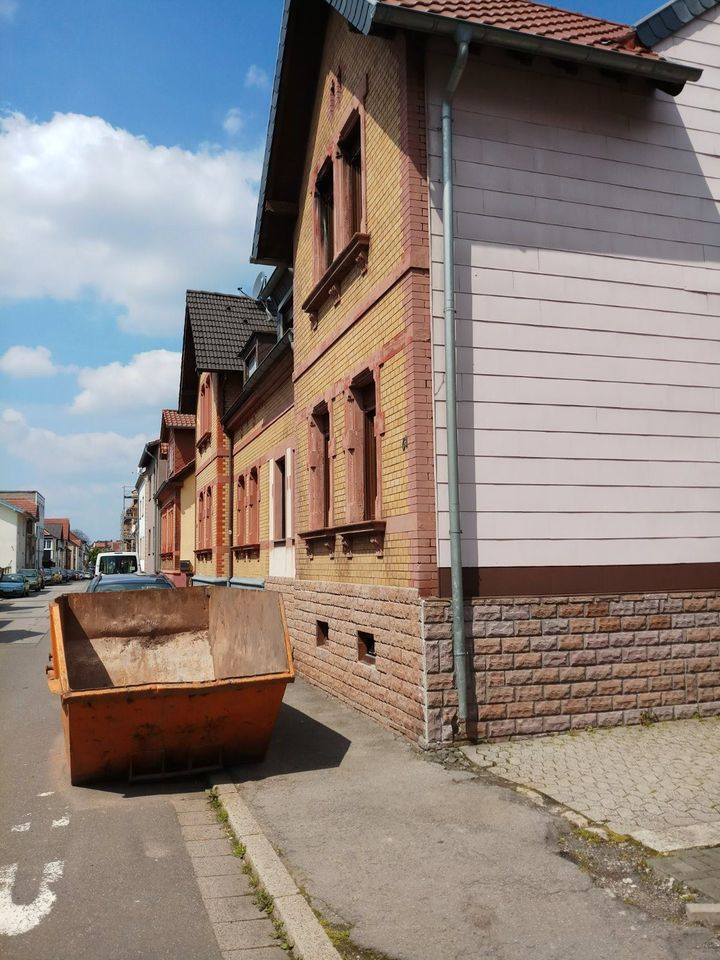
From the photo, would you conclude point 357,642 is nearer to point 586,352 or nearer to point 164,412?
point 586,352

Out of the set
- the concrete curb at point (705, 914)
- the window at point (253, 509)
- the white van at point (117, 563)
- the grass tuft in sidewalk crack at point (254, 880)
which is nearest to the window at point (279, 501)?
the window at point (253, 509)

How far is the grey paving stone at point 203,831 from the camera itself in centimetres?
591

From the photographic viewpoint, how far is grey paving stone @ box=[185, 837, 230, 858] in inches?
219

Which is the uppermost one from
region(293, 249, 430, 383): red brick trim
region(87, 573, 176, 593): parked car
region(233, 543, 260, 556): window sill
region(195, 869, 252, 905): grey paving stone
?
region(293, 249, 430, 383): red brick trim

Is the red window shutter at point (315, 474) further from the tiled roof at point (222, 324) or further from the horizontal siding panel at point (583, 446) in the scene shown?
the tiled roof at point (222, 324)

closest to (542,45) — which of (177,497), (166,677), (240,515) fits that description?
(166,677)

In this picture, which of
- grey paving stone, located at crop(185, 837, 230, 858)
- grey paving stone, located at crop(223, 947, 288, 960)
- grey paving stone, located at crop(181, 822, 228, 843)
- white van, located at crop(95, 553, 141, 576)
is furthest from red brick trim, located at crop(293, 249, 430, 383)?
white van, located at crop(95, 553, 141, 576)

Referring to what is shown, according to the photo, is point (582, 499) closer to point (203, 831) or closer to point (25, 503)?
point (203, 831)

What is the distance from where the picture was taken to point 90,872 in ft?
17.0

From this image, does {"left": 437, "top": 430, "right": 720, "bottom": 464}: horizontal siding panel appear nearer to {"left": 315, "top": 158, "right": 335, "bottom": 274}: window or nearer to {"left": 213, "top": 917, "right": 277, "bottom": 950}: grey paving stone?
{"left": 315, "top": 158, "right": 335, "bottom": 274}: window

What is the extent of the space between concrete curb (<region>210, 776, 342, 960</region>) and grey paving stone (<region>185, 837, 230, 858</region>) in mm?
107

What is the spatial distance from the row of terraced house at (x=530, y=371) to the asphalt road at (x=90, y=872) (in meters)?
2.81

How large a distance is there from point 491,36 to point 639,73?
1.72m

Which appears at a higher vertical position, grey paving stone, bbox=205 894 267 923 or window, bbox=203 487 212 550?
window, bbox=203 487 212 550
